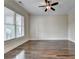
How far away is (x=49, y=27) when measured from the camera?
13.0 metres

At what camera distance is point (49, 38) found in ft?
42.1

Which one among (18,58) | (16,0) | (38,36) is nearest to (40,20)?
(38,36)

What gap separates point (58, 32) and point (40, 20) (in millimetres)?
2411

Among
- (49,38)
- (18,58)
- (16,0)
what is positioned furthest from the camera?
(49,38)

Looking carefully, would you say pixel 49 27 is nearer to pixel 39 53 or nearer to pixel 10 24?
pixel 10 24

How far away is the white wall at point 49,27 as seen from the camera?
12.8 metres

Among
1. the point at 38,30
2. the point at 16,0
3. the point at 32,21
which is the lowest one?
the point at 38,30

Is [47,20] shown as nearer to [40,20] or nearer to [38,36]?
[40,20]

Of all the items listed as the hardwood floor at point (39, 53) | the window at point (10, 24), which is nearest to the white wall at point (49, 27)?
the window at point (10, 24)

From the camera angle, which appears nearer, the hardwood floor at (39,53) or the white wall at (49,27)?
the hardwood floor at (39,53)

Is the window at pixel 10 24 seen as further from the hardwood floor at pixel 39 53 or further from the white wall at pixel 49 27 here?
the white wall at pixel 49 27
